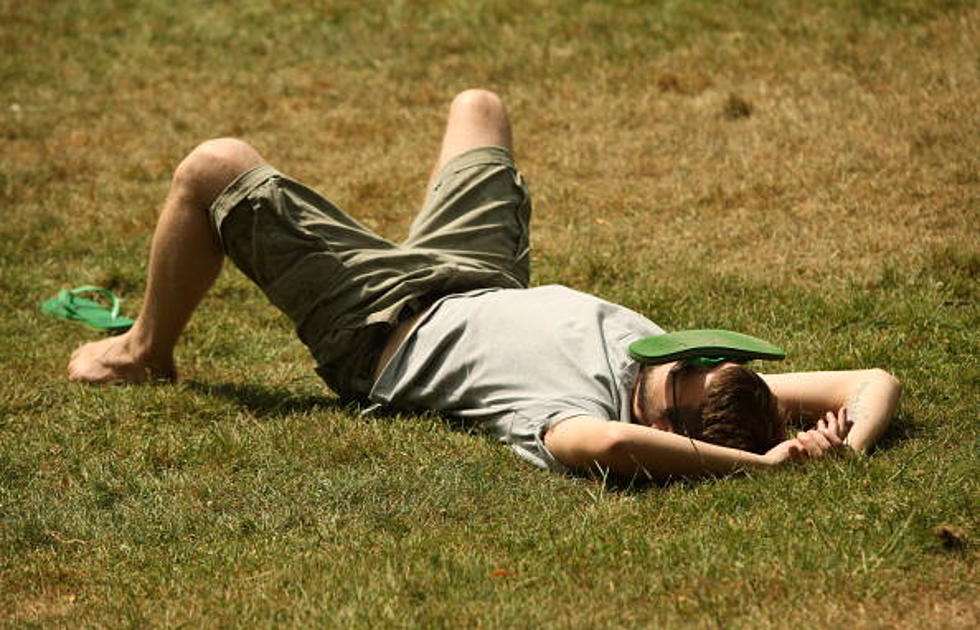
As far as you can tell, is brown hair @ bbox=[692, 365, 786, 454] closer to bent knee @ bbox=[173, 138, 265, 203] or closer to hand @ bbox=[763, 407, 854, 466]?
hand @ bbox=[763, 407, 854, 466]

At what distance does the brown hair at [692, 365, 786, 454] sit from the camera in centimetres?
442

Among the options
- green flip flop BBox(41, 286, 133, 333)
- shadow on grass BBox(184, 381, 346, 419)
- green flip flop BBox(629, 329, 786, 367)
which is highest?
green flip flop BBox(629, 329, 786, 367)

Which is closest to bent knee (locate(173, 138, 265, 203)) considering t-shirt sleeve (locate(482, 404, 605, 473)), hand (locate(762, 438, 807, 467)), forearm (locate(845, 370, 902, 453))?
t-shirt sleeve (locate(482, 404, 605, 473))

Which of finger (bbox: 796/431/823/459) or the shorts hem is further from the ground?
the shorts hem

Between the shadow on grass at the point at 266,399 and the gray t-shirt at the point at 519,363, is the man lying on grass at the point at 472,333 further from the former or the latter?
the shadow on grass at the point at 266,399

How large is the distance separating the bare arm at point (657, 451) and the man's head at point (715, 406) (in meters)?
0.08

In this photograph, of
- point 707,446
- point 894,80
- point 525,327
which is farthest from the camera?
→ point 894,80

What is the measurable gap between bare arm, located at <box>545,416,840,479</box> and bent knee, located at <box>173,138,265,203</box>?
1.65 meters

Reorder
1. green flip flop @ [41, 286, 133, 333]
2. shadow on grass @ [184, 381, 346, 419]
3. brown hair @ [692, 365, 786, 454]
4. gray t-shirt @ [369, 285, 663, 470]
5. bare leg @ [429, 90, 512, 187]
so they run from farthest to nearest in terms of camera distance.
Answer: green flip flop @ [41, 286, 133, 333]
bare leg @ [429, 90, 512, 187]
shadow on grass @ [184, 381, 346, 419]
gray t-shirt @ [369, 285, 663, 470]
brown hair @ [692, 365, 786, 454]

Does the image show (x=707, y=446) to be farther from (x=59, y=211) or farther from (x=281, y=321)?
(x=59, y=211)

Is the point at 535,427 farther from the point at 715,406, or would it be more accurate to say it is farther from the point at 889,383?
the point at 889,383

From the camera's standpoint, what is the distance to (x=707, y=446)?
4.38 m

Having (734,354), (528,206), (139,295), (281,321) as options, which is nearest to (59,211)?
(139,295)

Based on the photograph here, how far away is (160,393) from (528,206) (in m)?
1.61
